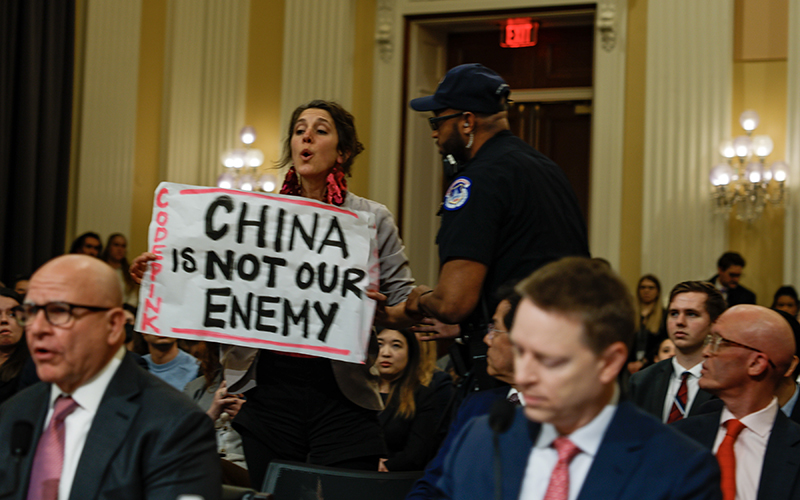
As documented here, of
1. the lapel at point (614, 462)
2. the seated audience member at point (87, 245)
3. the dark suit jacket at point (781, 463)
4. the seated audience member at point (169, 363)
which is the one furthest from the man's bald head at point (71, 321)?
the seated audience member at point (87, 245)

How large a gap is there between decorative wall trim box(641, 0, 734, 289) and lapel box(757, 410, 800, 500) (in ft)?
18.7

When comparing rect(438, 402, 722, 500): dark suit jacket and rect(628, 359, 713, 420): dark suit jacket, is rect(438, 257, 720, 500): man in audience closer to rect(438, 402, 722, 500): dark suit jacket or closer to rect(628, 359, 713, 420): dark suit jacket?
rect(438, 402, 722, 500): dark suit jacket

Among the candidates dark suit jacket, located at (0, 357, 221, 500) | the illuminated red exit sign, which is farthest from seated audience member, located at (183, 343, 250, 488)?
the illuminated red exit sign

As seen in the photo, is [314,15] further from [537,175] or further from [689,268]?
[537,175]

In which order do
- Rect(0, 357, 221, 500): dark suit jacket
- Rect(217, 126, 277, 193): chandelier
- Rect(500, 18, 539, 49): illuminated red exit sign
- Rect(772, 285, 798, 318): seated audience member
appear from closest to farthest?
Rect(0, 357, 221, 500): dark suit jacket
Rect(772, 285, 798, 318): seated audience member
Rect(217, 126, 277, 193): chandelier
Rect(500, 18, 539, 49): illuminated red exit sign

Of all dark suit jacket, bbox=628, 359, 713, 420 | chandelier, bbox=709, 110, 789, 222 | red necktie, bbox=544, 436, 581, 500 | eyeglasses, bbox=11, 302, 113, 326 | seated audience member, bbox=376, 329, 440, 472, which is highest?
chandelier, bbox=709, 110, 789, 222

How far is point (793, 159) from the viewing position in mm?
7848

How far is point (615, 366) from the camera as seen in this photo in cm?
151

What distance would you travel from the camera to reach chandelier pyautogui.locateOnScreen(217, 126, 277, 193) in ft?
29.0

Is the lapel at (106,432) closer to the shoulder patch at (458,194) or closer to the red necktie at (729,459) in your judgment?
the shoulder patch at (458,194)

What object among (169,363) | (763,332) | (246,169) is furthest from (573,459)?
(246,169)

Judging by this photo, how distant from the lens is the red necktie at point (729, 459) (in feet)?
8.32

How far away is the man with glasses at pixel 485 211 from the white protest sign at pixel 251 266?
0.91 ft

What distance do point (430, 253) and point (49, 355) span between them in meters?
7.46
